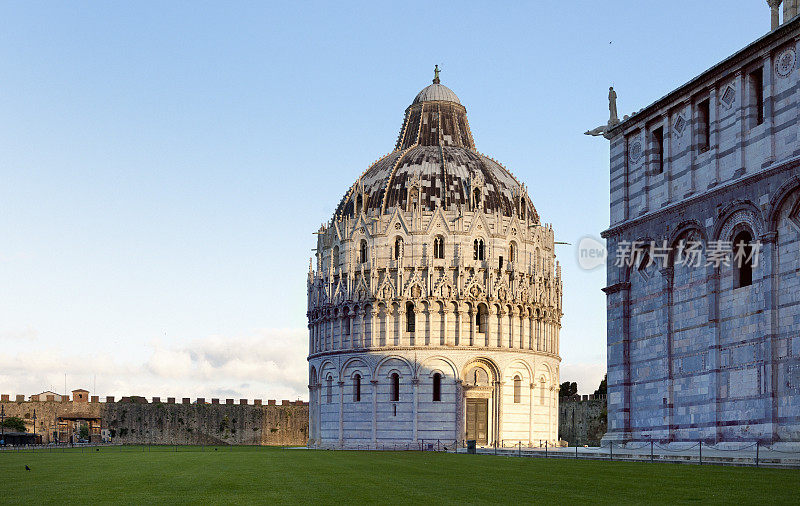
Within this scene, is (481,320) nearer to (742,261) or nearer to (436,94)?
(436,94)

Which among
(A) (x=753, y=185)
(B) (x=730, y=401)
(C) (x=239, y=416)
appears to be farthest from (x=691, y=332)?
(C) (x=239, y=416)

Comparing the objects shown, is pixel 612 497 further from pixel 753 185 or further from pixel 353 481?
pixel 753 185

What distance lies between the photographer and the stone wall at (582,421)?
339ft

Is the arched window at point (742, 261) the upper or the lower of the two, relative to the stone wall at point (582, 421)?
upper

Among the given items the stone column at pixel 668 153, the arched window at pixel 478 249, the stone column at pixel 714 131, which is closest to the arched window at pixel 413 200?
the arched window at pixel 478 249

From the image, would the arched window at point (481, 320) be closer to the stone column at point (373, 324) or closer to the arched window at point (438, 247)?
the arched window at point (438, 247)

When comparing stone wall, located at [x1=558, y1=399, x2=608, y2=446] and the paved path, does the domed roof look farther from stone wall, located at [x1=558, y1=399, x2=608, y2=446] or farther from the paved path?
the paved path

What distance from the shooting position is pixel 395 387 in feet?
266

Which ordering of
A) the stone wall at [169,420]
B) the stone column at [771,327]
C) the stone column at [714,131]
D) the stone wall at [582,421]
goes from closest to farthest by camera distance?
the stone column at [771,327] → the stone column at [714,131] → the stone wall at [582,421] → the stone wall at [169,420]

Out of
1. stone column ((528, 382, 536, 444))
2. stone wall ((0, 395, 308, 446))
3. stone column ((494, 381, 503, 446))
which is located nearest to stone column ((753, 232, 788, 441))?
stone column ((494, 381, 503, 446))

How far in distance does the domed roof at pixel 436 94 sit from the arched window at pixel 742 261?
5566 centimetres

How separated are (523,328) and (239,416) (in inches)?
1587

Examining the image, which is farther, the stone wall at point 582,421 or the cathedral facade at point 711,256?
the stone wall at point 582,421

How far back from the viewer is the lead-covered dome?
82.8m
